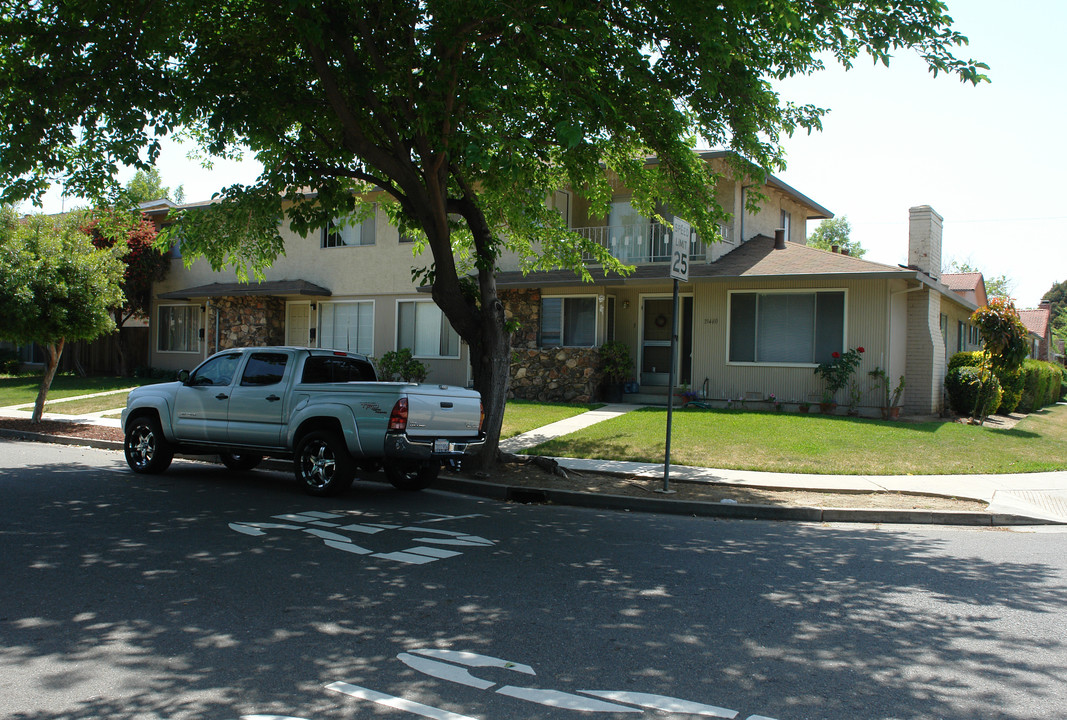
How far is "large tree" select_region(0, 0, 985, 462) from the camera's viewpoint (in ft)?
29.7

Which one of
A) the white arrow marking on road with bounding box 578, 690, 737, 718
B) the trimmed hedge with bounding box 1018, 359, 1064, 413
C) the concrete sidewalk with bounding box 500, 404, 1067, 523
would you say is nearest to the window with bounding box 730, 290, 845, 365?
the concrete sidewalk with bounding box 500, 404, 1067, 523

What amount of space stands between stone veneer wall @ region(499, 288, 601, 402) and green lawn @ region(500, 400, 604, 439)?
52 cm

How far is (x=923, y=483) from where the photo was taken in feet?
37.0

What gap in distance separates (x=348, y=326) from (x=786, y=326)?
1322cm

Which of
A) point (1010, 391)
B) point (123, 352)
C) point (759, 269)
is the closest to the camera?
point (759, 269)

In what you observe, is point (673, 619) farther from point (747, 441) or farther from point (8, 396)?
point (8, 396)

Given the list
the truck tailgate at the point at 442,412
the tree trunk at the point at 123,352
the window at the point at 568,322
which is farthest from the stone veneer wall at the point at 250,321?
the truck tailgate at the point at 442,412

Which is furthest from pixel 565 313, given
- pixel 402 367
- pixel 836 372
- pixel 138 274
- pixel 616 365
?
pixel 138 274

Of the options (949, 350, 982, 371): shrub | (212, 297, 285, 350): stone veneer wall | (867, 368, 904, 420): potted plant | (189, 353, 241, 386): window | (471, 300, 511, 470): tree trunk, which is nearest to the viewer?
(189, 353, 241, 386): window

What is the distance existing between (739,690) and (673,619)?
1160 mm

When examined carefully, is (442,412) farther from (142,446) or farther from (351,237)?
(351,237)

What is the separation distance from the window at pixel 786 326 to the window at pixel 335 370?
433 inches

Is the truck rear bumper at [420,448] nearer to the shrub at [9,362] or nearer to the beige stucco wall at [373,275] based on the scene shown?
the beige stucco wall at [373,275]

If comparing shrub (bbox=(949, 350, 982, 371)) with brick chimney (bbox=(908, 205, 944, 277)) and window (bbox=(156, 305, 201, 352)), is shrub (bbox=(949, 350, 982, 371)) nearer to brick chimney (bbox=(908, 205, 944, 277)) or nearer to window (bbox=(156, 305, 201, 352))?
brick chimney (bbox=(908, 205, 944, 277))
